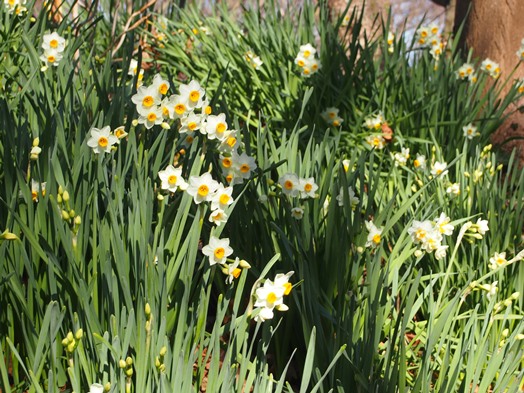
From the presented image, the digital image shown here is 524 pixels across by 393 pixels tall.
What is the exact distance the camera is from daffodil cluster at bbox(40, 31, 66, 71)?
2.66m

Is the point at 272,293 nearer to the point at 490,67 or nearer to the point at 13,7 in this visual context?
the point at 13,7

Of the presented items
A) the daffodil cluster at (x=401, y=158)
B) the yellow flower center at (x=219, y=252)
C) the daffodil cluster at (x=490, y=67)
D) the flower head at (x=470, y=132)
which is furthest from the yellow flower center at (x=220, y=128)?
the daffodil cluster at (x=490, y=67)

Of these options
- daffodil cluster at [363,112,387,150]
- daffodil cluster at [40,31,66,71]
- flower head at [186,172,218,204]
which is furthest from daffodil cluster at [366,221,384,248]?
daffodil cluster at [363,112,387,150]

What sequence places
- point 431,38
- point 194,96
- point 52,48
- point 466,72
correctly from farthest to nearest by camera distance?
point 431,38
point 466,72
point 52,48
point 194,96

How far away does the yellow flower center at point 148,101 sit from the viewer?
2.06 meters

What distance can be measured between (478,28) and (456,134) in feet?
3.45

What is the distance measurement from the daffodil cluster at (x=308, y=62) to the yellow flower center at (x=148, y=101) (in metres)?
1.70

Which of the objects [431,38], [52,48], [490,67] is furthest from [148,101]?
[431,38]

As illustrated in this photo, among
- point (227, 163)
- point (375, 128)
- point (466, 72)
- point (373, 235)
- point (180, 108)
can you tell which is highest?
point (466, 72)

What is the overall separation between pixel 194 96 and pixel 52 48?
0.92 metres

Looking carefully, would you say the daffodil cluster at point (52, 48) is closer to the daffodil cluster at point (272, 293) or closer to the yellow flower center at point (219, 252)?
the yellow flower center at point (219, 252)

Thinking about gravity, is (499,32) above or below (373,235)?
above

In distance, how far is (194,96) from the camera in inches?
79.6

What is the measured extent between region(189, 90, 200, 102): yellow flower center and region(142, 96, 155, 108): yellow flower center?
116mm
